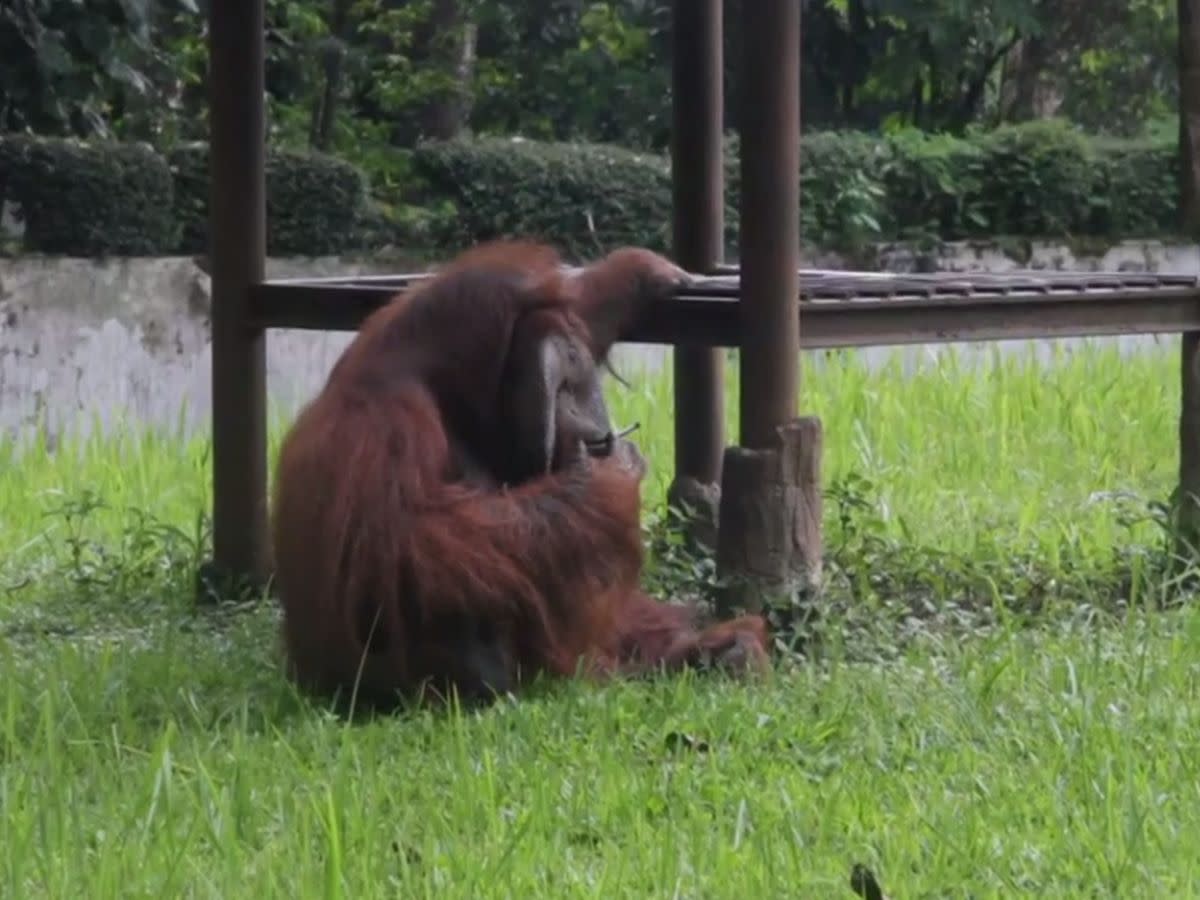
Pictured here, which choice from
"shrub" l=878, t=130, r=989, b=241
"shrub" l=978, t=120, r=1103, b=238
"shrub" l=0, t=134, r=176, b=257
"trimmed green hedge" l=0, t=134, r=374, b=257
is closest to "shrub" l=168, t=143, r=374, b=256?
"trimmed green hedge" l=0, t=134, r=374, b=257

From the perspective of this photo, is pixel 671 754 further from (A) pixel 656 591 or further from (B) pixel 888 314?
(A) pixel 656 591

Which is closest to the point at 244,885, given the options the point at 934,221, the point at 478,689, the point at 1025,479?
the point at 478,689

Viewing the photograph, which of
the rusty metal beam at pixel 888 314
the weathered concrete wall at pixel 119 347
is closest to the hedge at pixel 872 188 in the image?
the weathered concrete wall at pixel 119 347

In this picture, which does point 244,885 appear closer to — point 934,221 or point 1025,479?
point 1025,479

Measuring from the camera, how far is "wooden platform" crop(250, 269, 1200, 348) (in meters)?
4.79

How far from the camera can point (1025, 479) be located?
7.09 m

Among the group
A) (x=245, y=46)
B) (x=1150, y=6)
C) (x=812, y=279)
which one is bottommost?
(x=812, y=279)

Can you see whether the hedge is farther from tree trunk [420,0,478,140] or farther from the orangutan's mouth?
the orangutan's mouth

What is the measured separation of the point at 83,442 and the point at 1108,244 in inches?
214

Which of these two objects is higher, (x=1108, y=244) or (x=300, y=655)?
(x=1108, y=244)

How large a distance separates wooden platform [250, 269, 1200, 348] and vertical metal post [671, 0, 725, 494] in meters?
0.36

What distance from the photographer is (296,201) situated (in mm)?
9953

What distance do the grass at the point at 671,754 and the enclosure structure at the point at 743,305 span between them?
305 mm

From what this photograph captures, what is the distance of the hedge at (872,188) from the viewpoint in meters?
10.5
